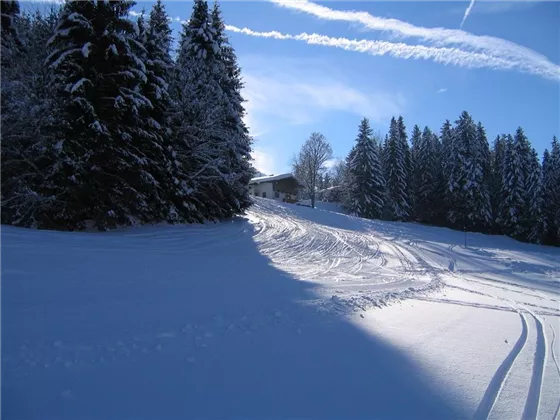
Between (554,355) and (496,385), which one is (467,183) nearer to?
(554,355)

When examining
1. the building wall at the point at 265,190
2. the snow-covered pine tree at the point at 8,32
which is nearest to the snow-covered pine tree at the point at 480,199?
the building wall at the point at 265,190

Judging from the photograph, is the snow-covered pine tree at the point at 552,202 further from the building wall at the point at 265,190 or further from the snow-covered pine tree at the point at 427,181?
the building wall at the point at 265,190

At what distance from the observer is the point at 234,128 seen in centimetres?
1970

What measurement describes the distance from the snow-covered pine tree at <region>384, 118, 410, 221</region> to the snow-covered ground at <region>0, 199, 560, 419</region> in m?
30.7

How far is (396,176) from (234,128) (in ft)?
86.8

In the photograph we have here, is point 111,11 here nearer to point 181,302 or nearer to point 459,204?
point 181,302

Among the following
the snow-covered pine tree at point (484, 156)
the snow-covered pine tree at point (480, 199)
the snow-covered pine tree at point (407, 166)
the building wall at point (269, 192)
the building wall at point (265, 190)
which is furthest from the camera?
the building wall at point (265, 190)

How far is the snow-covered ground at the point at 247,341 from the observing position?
3.15 m

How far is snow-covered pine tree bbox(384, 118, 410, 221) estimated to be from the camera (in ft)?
129

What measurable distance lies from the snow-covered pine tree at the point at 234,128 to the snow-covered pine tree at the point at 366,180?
68.0 ft

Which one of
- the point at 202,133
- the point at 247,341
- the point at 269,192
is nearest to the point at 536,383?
the point at 247,341

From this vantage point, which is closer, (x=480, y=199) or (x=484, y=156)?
(x=480, y=199)

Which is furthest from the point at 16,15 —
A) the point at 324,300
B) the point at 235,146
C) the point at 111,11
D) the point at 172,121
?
the point at 324,300

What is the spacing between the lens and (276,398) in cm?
324
